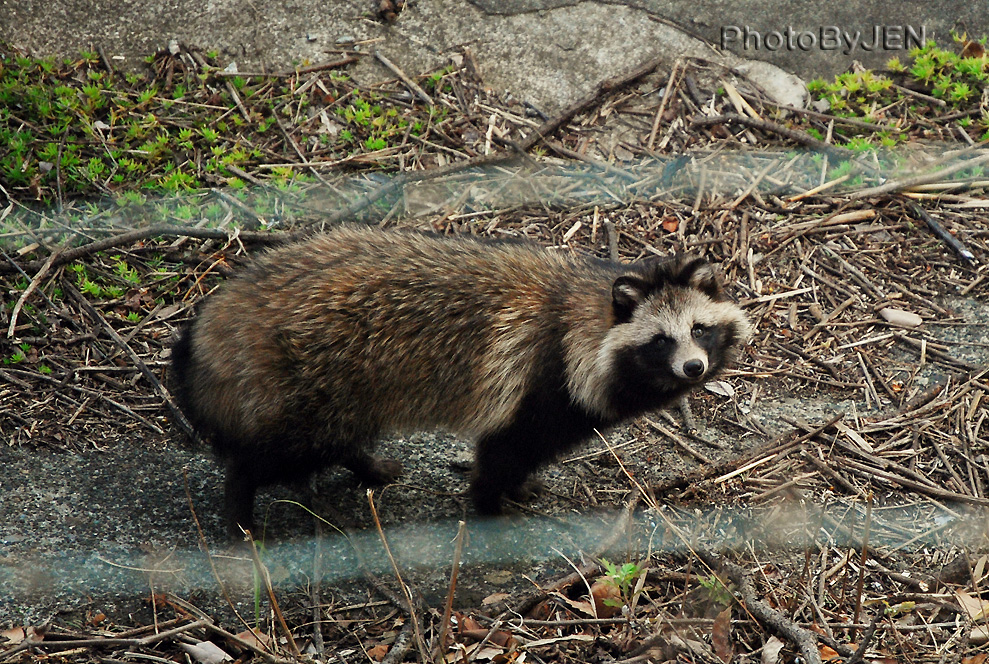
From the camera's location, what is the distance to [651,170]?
25.2 ft

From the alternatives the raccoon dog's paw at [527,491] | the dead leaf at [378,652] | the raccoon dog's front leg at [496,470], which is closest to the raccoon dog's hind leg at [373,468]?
the raccoon dog's front leg at [496,470]

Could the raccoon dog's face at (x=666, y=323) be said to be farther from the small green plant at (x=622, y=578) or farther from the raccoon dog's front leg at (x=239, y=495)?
the raccoon dog's front leg at (x=239, y=495)

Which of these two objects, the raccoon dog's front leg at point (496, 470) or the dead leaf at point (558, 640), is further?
the raccoon dog's front leg at point (496, 470)

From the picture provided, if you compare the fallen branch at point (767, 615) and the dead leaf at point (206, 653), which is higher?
the dead leaf at point (206, 653)

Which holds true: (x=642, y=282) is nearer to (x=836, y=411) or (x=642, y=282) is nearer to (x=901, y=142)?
(x=836, y=411)

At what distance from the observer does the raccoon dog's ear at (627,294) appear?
16.3 feet

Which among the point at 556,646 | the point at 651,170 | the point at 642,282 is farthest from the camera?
the point at 651,170

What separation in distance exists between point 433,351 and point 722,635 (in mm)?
1991

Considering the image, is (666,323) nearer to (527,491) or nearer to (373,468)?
(527,491)

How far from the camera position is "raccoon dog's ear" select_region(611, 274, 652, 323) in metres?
4.97

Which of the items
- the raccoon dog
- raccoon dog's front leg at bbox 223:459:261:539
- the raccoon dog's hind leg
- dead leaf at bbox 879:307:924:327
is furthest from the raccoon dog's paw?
dead leaf at bbox 879:307:924:327

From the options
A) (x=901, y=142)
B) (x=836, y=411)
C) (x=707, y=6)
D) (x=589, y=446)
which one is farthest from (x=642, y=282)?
(x=707, y=6)

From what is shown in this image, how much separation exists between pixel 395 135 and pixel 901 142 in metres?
3.99

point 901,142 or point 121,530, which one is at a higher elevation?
point 901,142
